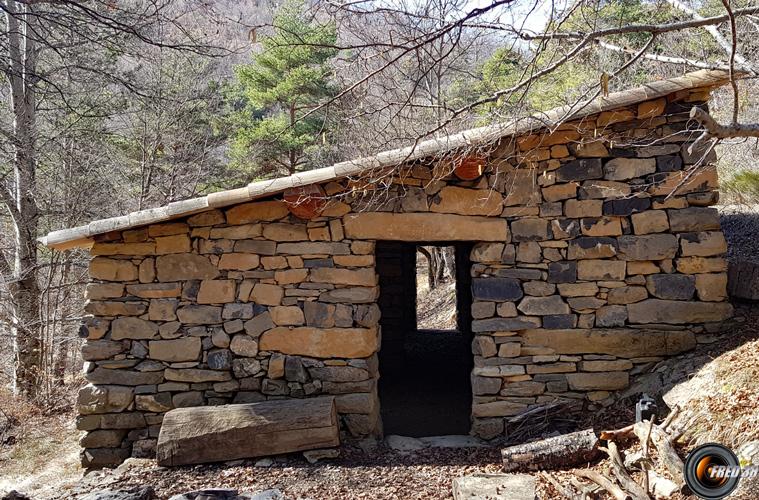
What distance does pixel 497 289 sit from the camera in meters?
5.17

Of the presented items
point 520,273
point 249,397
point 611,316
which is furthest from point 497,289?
point 249,397

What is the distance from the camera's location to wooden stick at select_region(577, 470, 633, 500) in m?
3.38

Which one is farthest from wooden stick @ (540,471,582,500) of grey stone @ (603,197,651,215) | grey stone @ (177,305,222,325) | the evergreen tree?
the evergreen tree

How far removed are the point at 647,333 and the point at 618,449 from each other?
134cm

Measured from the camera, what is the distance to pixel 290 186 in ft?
15.8

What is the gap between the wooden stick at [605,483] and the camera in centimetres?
338

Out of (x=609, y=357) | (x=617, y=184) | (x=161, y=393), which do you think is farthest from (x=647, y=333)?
(x=161, y=393)

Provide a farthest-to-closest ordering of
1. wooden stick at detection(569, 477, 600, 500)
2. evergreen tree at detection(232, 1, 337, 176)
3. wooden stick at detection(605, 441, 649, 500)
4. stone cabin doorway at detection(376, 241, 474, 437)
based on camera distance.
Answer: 1. evergreen tree at detection(232, 1, 337, 176)
2. stone cabin doorway at detection(376, 241, 474, 437)
3. wooden stick at detection(569, 477, 600, 500)
4. wooden stick at detection(605, 441, 649, 500)

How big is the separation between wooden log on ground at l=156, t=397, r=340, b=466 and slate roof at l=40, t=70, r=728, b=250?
5.50ft

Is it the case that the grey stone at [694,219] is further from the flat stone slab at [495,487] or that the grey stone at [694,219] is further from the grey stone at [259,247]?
the grey stone at [259,247]

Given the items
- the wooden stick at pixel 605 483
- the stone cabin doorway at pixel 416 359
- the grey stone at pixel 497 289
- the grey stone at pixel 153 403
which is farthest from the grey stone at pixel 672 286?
the grey stone at pixel 153 403

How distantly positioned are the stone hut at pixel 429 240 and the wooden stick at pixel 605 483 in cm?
136

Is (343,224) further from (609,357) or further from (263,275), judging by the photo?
(609,357)

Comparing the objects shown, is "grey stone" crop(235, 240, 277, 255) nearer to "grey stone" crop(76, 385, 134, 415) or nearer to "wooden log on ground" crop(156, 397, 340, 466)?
"wooden log on ground" crop(156, 397, 340, 466)
